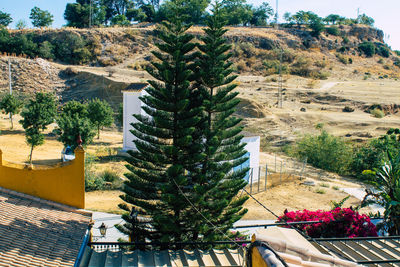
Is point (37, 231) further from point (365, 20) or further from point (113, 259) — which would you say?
point (365, 20)

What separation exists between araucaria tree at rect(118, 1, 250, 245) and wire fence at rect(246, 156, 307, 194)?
254 inches

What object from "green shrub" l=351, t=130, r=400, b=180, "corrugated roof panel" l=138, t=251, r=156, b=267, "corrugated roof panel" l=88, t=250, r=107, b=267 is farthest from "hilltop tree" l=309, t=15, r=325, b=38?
"corrugated roof panel" l=88, t=250, r=107, b=267

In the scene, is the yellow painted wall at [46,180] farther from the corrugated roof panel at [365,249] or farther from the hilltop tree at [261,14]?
the hilltop tree at [261,14]

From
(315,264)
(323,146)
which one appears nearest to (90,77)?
(323,146)

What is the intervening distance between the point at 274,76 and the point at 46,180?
4257 cm

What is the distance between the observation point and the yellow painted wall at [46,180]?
9.52 metres

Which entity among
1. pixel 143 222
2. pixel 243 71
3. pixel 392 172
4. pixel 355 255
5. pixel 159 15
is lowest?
pixel 143 222

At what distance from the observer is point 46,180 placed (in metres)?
9.58

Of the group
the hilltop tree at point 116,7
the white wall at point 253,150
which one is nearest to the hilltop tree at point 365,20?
the hilltop tree at point 116,7

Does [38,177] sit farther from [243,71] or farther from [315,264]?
[243,71]

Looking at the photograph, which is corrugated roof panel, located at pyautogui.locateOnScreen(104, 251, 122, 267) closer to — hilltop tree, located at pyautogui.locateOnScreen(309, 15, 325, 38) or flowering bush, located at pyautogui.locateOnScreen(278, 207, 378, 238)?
flowering bush, located at pyautogui.locateOnScreen(278, 207, 378, 238)

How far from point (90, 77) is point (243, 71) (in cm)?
2235

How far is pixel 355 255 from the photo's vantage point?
22.4 feet

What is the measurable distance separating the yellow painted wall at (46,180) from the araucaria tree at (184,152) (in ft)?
4.61
